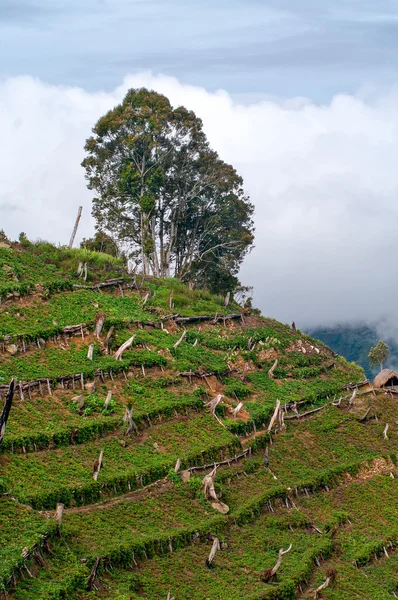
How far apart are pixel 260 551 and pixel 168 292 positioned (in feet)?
73.5

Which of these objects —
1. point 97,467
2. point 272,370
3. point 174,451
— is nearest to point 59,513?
point 97,467

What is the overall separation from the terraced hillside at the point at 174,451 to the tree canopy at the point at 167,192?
8666mm

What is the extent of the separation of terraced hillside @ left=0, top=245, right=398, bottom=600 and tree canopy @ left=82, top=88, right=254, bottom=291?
8666mm

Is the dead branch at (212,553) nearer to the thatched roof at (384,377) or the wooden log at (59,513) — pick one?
the wooden log at (59,513)

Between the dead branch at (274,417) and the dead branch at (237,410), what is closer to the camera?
the dead branch at (237,410)

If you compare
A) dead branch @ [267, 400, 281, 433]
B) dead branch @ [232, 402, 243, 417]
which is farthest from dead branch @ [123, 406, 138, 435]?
dead branch @ [267, 400, 281, 433]

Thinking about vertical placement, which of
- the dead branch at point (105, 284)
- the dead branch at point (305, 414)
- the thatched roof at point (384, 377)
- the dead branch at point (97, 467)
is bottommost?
the dead branch at point (97, 467)

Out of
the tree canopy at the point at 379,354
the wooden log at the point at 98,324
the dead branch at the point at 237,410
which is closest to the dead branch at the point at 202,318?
the wooden log at the point at 98,324

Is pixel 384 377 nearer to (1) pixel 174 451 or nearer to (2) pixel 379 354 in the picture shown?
(1) pixel 174 451

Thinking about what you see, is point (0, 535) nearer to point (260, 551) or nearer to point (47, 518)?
point (47, 518)

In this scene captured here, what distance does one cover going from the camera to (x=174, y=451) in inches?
1361

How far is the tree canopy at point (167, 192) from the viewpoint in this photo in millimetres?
57000

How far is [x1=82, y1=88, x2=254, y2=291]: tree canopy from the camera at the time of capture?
187 feet

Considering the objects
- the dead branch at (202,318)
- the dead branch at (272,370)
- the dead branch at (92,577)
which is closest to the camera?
the dead branch at (92,577)
